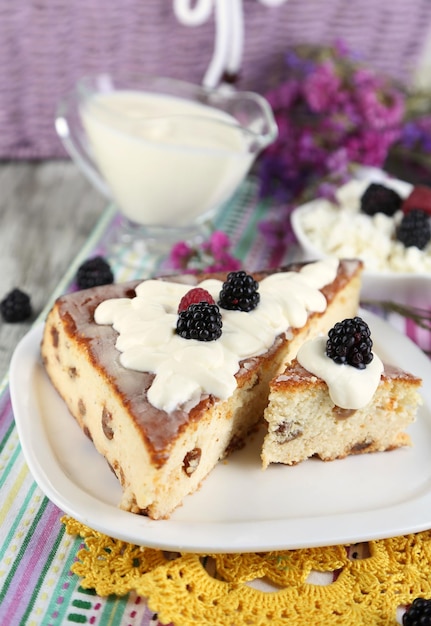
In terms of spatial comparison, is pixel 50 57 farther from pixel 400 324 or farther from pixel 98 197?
pixel 400 324

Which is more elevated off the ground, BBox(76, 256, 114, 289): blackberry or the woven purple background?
the woven purple background

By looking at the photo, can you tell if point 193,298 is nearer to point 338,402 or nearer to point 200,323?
point 200,323

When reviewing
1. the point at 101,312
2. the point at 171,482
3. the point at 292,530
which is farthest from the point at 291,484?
the point at 101,312

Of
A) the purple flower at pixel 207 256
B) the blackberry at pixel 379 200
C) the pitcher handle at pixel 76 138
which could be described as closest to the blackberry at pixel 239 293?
the purple flower at pixel 207 256

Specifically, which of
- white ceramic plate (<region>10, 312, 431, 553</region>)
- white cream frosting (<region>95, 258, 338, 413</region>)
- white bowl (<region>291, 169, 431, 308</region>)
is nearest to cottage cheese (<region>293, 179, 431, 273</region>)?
white bowl (<region>291, 169, 431, 308</region>)

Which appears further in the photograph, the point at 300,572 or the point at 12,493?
the point at 12,493

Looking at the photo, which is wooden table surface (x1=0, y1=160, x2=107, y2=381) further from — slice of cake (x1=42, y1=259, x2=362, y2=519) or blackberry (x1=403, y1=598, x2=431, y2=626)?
blackberry (x1=403, y1=598, x2=431, y2=626)
